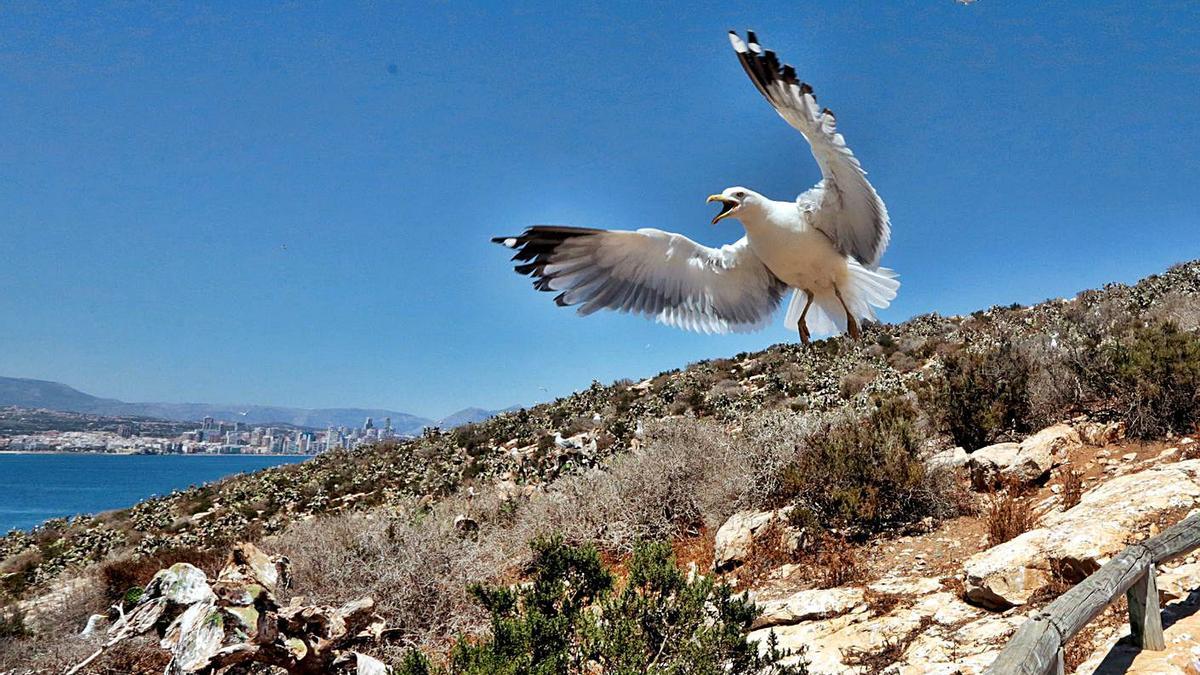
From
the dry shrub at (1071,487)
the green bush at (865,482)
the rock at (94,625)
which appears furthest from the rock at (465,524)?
the dry shrub at (1071,487)

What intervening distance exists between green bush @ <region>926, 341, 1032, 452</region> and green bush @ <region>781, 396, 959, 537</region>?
73cm

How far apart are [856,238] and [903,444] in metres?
1.97

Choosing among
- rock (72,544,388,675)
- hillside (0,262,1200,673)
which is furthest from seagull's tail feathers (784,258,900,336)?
rock (72,544,388,675)

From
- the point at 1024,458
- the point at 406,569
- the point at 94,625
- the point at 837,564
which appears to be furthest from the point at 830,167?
the point at 94,625

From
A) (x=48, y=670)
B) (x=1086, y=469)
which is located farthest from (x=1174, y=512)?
(x=48, y=670)

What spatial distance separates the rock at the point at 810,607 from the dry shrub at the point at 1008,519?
1042mm

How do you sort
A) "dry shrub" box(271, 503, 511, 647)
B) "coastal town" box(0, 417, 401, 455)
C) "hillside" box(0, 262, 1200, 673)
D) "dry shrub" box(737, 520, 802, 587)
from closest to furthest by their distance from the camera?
"hillside" box(0, 262, 1200, 673), "dry shrub" box(737, 520, 802, 587), "dry shrub" box(271, 503, 511, 647), "coastal town" box(0, 417, 401, 455)

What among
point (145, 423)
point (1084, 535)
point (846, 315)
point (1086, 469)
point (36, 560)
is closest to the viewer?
point (1084, 535)

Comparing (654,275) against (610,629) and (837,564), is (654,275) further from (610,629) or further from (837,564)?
(610,629)

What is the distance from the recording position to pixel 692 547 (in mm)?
5453

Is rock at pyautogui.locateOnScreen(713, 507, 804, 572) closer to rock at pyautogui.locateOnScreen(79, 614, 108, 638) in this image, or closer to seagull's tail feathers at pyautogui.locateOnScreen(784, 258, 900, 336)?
seagull's tail feathers at pyautogui.locateOnScreen(784, 258, 900, 336)

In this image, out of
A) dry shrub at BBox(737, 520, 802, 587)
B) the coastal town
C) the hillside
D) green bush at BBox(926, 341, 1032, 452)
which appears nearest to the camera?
the hillside

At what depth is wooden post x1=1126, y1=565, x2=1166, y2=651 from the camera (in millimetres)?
2588

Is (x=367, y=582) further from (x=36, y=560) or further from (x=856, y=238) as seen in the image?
(x=36, y=560)
